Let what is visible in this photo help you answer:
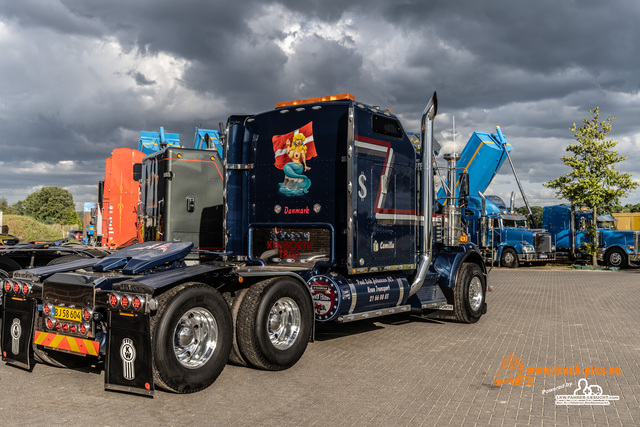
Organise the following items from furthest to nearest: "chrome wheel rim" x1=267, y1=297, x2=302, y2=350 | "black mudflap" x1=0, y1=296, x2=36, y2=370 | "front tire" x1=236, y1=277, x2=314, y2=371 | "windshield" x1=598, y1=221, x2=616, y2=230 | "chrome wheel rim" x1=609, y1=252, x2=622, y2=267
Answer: "windshield" x1=598, y1=221, x2=616, y2=230, "chrome wheel rim" x1=609, y1=252, x2=622, y2=267, "chrome wheel rim" x1=267, y1=297, x2=302, y2=350, "front tire" x1=236, y1=277, x2=314, y2=371, "black mudflap" x1=0, y1=296, x2=36, y2=370

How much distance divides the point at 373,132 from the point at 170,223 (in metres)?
5.16

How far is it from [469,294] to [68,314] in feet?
21.5

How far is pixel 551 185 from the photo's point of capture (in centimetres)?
2666

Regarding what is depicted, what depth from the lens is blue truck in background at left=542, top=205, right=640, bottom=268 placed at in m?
25.0

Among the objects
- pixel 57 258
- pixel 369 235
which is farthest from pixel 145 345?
pixel 57 258

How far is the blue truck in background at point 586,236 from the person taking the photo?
25.0 metres

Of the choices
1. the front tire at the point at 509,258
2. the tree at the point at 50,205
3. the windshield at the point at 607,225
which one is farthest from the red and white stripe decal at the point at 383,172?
the tree at the point at 50,205

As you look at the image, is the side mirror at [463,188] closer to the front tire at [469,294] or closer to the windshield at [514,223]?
the front tire at [469,294]

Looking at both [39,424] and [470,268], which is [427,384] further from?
[470,268]

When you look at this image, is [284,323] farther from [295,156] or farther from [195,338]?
[295,156]

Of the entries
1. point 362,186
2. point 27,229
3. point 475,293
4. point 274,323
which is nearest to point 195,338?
point 274,323

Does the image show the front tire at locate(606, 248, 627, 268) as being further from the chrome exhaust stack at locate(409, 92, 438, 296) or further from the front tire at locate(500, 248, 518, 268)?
the chrome exhaust stack at locate(409, 92, 438, 296)

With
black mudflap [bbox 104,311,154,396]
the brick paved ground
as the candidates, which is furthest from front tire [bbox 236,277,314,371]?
black mudflap [bbox 104,311,154,396]

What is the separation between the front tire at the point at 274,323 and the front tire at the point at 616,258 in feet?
76.5
